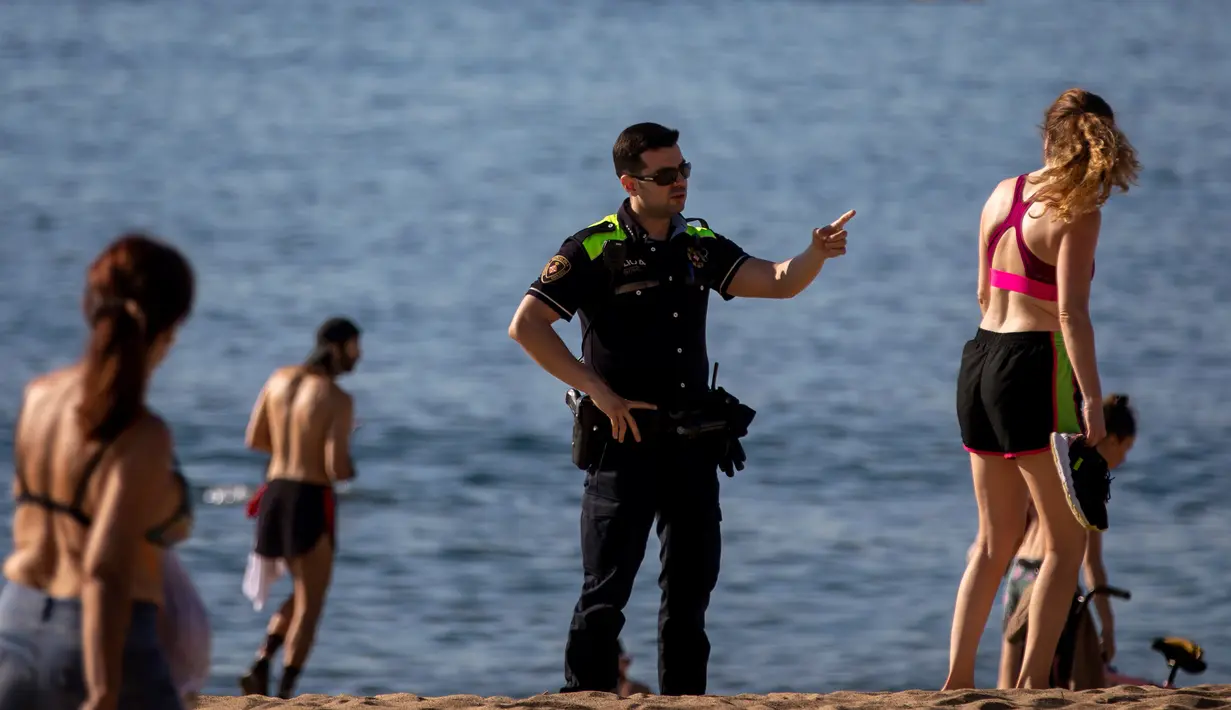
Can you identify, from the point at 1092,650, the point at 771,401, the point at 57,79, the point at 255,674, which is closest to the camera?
the point at 1092,650

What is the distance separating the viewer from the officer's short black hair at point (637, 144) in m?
5.93

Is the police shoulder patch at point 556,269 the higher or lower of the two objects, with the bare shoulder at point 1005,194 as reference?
lower

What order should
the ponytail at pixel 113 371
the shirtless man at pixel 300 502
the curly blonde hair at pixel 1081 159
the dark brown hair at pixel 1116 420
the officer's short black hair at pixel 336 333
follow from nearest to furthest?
the ponytail at pixel 113 371
the curly blonde hair at pixel 1081 159
the dark brown hair at pixel 1116 420
the shirtless man at pixel 300 502
the officer's short black hair at pixel 336 333

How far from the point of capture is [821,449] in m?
20.1

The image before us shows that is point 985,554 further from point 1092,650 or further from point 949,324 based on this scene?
point 949,324

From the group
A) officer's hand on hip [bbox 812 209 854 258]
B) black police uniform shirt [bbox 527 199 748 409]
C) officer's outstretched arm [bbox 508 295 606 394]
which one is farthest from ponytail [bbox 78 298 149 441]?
officer's hand on hip [bbox 812 209 854 258]

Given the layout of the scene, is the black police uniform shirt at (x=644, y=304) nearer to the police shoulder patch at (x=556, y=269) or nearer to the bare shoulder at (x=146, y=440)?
the police shoulder patch at (x=556, y=269)

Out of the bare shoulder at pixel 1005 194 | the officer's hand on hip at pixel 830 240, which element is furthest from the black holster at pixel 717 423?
the bare shoulder at pixel 1005 194

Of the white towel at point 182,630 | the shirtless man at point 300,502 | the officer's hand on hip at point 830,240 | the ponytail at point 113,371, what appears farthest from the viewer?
the shirtless man at point 300,502

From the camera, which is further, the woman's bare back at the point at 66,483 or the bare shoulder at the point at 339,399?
the bare shoulder at the point at 339,399

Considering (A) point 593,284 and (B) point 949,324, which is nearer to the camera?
(A) point 593,284

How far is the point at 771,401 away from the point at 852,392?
1.18 m

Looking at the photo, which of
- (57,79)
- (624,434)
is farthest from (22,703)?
(57,79)

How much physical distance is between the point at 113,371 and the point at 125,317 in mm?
113
